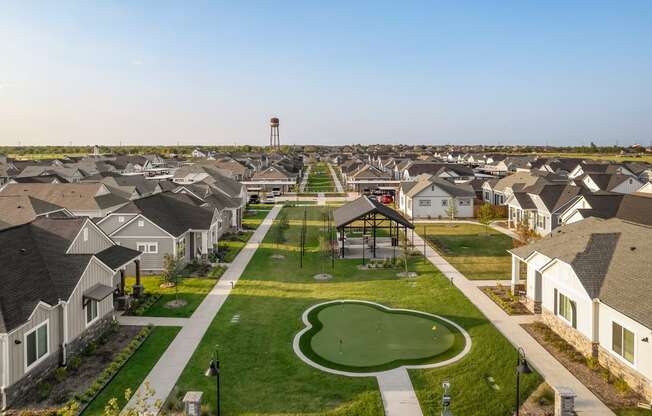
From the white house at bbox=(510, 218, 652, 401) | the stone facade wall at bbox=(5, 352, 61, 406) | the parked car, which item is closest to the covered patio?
the white house at bbox=(510, 218, 652, 401)

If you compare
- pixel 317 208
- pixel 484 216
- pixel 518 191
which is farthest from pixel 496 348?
pixel 317 208

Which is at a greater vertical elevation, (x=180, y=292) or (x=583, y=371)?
(x=180, y=292)

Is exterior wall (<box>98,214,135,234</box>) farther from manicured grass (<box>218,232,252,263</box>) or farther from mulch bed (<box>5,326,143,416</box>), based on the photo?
mulch bed (<box>5,326,143,416</box>)

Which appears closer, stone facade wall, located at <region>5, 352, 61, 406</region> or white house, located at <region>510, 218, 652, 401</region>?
stone facade wall, located at <region>5, 352, 61, 406</region>

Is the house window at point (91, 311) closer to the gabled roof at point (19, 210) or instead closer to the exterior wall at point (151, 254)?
the exterior wall at point (151, 254)

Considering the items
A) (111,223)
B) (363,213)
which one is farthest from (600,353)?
(111,223)

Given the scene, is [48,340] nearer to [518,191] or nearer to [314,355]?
[314,355]

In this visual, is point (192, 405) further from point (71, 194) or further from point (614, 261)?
point (71, 194)
